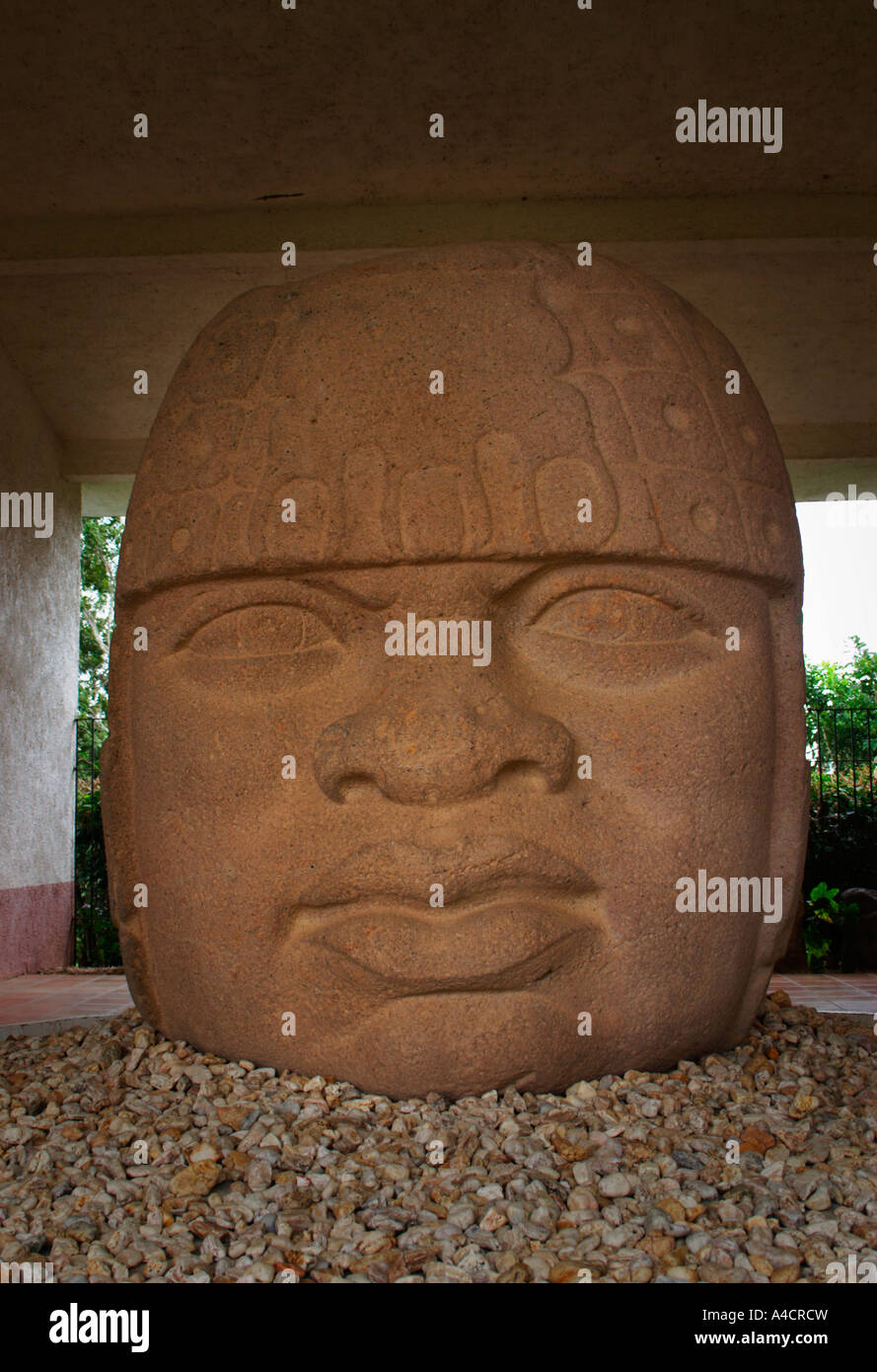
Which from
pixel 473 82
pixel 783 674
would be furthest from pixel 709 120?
pixel 783 674

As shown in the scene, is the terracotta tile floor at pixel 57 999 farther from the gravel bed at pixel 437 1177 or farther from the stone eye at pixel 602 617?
the stone eye at pixel 602 617

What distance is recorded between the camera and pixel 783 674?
307 cm

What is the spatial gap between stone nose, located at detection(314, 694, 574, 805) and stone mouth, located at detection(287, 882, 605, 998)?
252mm

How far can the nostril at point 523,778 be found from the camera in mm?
2580

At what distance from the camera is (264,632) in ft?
9.22

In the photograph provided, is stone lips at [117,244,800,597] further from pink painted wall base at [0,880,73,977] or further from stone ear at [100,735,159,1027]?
pink painted wall base at [0,880,73,977]

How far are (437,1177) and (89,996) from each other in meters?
3.78

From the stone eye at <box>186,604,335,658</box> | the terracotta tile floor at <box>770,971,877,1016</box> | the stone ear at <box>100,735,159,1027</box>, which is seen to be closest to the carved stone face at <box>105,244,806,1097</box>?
the stone eye at <box>186,604,335,658</box>

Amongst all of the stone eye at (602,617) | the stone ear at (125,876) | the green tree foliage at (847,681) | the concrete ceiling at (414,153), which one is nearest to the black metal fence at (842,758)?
the green tree foliage at (847,681)

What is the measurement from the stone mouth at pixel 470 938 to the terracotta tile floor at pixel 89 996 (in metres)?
2.28

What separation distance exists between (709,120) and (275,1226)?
4.17m

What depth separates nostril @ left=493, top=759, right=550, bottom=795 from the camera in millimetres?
2580

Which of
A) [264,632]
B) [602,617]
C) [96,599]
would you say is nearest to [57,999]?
[264,632]

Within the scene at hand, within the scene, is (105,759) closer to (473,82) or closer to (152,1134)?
(152,1134)
